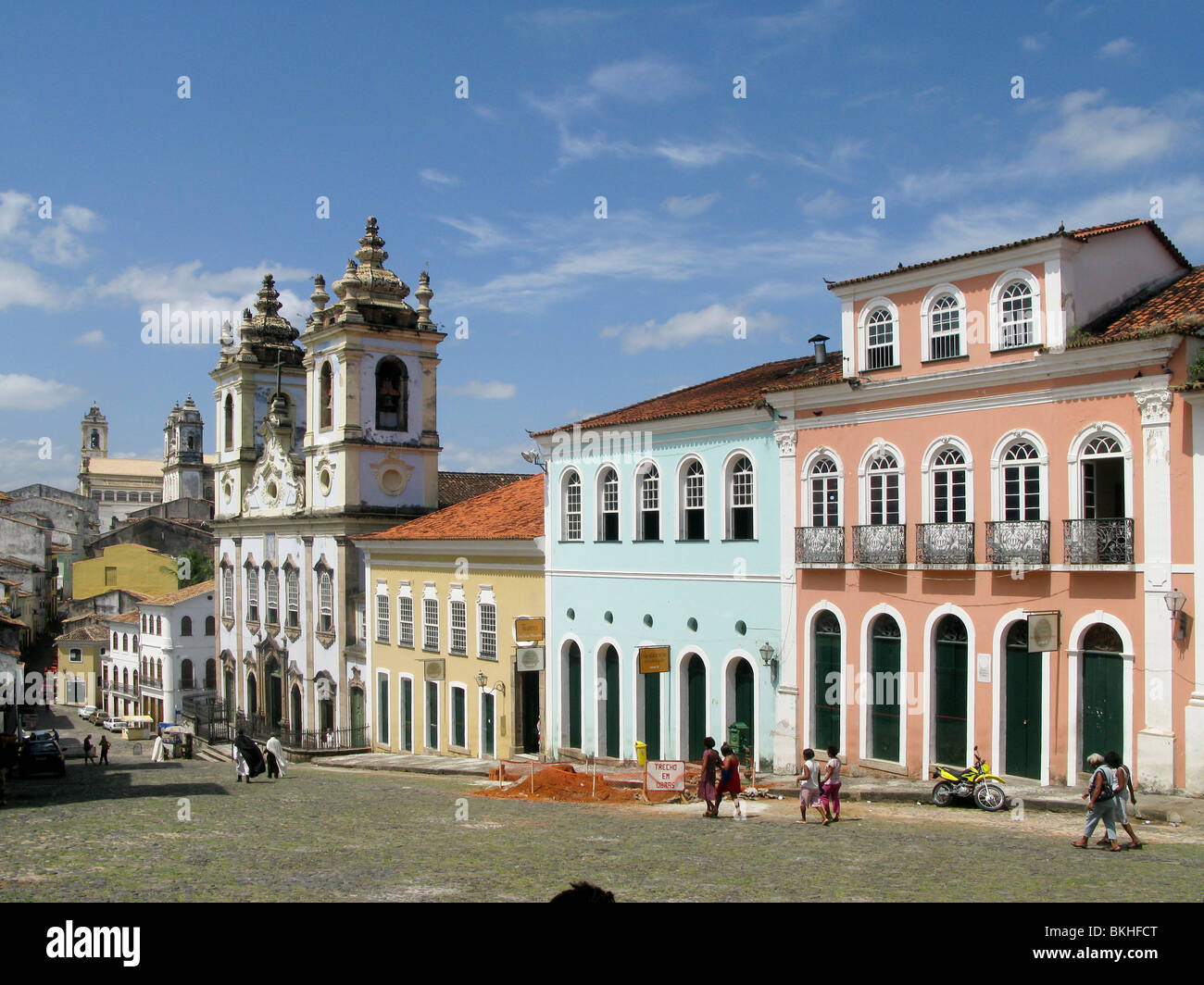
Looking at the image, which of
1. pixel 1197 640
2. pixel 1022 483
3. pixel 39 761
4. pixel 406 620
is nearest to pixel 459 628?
pixel 406 620

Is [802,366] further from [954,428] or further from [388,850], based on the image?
[388,850]

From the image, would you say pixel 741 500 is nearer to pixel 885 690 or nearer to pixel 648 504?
pixel 648 504

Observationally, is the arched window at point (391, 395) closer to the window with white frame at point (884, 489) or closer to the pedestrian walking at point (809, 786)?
the window with white frame at point (884, 489)

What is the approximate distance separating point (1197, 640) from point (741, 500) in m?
9.85

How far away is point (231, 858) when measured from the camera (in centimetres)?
1349

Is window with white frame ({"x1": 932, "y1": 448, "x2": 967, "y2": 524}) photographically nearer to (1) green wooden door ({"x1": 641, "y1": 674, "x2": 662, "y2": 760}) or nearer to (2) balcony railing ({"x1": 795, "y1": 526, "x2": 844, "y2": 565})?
(2) balcony railing ({"x1": 795, "y1": 526, "x2": 844, "y2": 565})

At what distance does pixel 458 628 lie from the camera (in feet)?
113

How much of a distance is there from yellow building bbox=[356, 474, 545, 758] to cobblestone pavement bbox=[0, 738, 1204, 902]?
10.7 m

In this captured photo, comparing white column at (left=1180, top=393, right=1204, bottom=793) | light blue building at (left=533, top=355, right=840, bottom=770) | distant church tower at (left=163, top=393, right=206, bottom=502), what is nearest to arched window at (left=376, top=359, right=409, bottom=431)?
light blue building at (left=533, top=355, right=840, bottom=770)

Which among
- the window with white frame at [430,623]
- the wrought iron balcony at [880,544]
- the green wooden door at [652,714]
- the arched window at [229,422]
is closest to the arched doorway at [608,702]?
the green wooden door at [652,714]

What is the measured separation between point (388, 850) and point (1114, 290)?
50.1 ft

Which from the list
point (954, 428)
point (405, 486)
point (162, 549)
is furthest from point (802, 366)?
point (162, 549)

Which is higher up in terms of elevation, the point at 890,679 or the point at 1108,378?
the point at 1108,378
